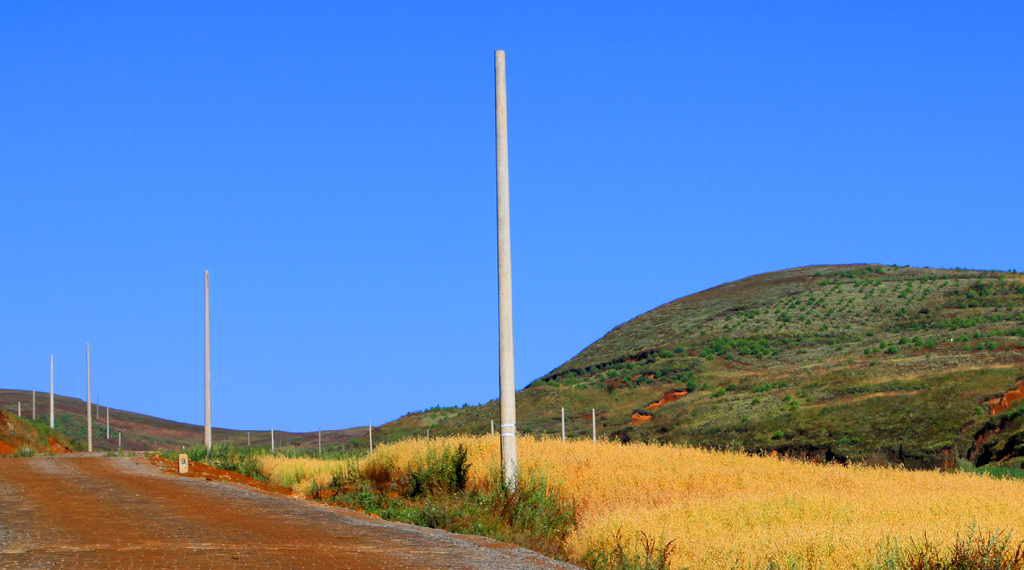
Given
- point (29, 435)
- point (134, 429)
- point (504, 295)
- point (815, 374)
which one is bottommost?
point (134, 429)

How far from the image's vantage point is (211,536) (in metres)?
11.3

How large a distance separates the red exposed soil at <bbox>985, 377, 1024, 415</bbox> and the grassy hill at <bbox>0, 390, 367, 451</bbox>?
224 feet

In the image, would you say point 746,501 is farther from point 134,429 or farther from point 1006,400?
point 134,429

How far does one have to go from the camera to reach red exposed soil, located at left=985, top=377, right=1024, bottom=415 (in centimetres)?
4494

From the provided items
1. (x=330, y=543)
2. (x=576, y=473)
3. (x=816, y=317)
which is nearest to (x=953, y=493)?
(x=576, y=473)

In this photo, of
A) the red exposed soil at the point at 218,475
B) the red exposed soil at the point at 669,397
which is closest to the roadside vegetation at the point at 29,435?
the red exposed soil at the point at 218,475

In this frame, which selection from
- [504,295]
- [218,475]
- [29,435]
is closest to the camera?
[504,295]

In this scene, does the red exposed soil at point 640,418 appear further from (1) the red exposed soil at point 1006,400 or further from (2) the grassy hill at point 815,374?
(1) the red exposed soil at point 1006,400

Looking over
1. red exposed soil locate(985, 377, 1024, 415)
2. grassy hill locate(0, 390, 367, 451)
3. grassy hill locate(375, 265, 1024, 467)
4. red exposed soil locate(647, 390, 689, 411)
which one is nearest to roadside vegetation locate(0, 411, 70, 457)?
grassy hill locate(375, 265, 1024, 467)

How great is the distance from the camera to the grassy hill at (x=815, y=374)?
43688 mm

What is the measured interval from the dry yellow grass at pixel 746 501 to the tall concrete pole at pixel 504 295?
1.51 m

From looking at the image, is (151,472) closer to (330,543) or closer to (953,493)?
(330,543)

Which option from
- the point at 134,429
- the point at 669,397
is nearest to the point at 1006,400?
the point at 669,397

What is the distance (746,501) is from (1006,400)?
118 feet
